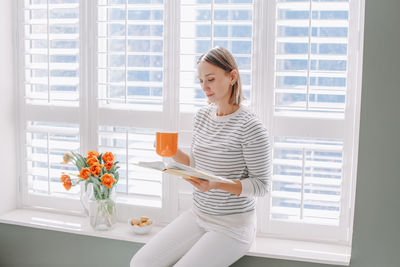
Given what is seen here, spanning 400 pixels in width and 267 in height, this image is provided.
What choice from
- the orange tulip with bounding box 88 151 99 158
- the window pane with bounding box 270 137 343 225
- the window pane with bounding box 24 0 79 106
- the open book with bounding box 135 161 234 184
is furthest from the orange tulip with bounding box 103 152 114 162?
the window pane with bounding box 270 137 343 225

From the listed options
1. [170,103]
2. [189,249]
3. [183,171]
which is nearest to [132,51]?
[170,103]

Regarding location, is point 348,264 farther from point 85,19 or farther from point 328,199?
point 85,19

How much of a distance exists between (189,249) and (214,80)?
0.74 m

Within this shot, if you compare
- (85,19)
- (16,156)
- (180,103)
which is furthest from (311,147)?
(16,156)

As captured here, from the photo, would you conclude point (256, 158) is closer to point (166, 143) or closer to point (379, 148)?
point (166, 143)

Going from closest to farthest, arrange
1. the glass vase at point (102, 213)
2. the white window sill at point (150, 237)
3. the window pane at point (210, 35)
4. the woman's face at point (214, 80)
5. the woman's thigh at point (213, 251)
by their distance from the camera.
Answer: the woman's thigh at point (213, 251) < the woman's face at point (214, 80) < the white window sill at point (150, 237) < the window pane at point (210, 35) < the glass vase at point (102, 213)

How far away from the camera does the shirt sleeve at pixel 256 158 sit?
1.89 metres

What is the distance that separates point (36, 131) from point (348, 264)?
1.82 meters

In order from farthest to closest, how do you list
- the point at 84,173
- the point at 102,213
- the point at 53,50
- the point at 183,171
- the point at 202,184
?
the point at 53,50, the point at 102,213, the point at 84,173, the point at 202,184, the point at 183,171

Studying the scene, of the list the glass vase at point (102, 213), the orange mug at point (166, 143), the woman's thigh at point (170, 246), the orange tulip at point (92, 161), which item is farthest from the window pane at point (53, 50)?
the woman's thigh at point (170, 246)

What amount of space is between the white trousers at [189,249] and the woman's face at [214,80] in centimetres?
57

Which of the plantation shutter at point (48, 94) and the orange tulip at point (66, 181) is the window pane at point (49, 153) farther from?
the orange tulip at point (66, 181)

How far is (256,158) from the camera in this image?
1893 millimetres

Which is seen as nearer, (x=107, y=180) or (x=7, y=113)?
(x=107, y=180)
